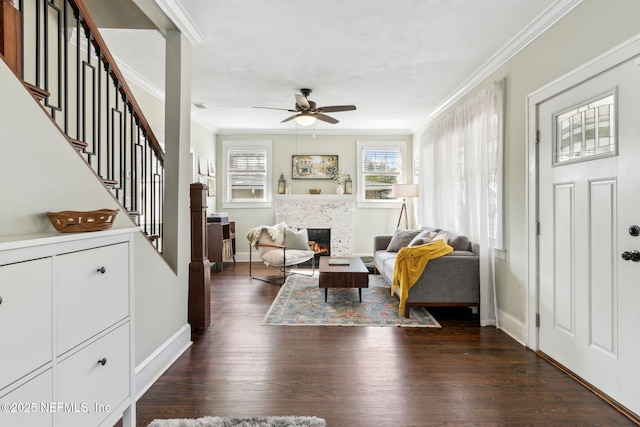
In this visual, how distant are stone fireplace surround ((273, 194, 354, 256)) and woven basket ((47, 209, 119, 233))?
17.7 ft

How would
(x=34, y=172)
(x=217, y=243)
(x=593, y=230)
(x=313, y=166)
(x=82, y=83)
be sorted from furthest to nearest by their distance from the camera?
(x=313, y=166) → (x=217, y=243) → (x=593, y=230) → (x=82, y=83) → (x=34, y=172)

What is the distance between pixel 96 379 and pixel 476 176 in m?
3.69

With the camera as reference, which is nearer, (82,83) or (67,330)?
(67,330)

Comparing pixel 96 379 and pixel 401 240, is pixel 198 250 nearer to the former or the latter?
pixel 96 379

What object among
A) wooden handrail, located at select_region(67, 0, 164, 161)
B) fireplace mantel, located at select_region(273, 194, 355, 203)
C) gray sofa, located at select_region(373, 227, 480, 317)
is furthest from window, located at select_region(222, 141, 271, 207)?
wooden handrail, located at select_region(67, 0, 164, 161)

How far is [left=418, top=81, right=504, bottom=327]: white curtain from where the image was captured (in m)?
3.35

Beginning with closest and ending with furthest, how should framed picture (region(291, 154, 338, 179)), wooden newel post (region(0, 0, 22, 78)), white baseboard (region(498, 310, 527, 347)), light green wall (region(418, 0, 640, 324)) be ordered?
wooden newel post (region(0, 0, 22, 78)), light green wall (region(418, 0, 640, 324)), white baseboard (region(498, 310, 527, 347)), framed picture (region(291, 154, 338, 179))

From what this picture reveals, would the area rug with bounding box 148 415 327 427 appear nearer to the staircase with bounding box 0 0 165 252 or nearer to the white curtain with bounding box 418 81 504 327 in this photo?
the staircase with bounding box 0 0 165 252

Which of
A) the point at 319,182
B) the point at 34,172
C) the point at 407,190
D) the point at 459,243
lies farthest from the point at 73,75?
the point at 407,190

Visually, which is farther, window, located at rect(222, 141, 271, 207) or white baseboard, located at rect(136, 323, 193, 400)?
window, located at rect(222, 141, 271, 207)

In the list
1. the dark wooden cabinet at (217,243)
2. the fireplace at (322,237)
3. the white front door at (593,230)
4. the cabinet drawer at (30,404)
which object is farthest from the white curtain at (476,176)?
the dark wooden cabinet at (217,243)

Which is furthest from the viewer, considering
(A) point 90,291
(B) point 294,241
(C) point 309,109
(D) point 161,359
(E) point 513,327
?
(B) point 294,241

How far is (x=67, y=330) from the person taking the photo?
121 cm

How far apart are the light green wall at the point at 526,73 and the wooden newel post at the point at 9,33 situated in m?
3.20
